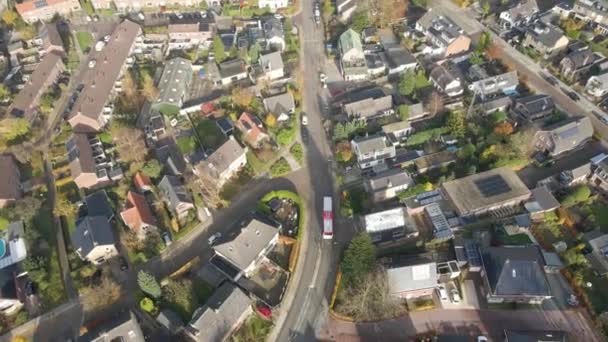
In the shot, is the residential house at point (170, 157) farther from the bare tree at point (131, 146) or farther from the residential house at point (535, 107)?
the residential house at point (535, 107)

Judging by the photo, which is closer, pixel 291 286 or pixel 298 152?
pixel 291 286

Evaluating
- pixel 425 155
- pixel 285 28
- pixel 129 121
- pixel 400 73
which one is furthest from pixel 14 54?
pixel 425 155

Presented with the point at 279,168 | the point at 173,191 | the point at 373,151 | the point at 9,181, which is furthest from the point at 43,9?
the point at 373,151

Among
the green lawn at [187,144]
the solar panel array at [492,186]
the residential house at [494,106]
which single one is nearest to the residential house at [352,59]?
the residential house at [494,106]

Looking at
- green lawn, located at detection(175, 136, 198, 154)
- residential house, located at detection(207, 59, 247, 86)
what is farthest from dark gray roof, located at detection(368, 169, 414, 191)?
residential house, located at detection(207, 59, 247, 86)

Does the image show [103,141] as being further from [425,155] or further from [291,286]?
[425,155]

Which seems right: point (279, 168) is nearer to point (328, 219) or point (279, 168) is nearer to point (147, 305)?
point (328, 219)
